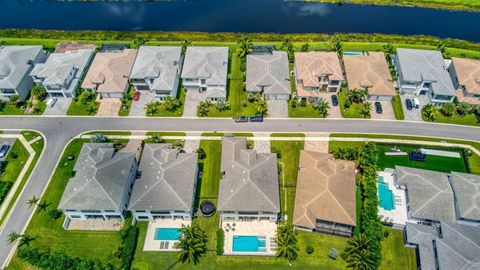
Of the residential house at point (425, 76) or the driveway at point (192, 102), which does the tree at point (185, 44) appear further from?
the residential house at point (425, 76)

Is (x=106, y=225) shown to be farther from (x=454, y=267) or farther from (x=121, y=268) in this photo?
(x=454, y=267)

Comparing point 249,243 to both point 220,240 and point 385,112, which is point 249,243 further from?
point 385,112

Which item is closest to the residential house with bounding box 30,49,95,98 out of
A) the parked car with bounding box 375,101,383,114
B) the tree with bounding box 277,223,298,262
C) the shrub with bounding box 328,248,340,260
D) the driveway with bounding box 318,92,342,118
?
the driveway with bounding box 318,92,342,118

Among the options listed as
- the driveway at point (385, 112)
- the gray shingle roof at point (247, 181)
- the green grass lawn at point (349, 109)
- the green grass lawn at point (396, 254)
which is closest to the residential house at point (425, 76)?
the driveway at point (385, 112)

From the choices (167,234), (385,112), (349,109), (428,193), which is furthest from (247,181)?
(385,112)

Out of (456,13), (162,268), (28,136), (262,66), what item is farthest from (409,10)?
(28,136)

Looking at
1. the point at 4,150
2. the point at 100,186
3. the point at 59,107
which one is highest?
the point at 59,107
